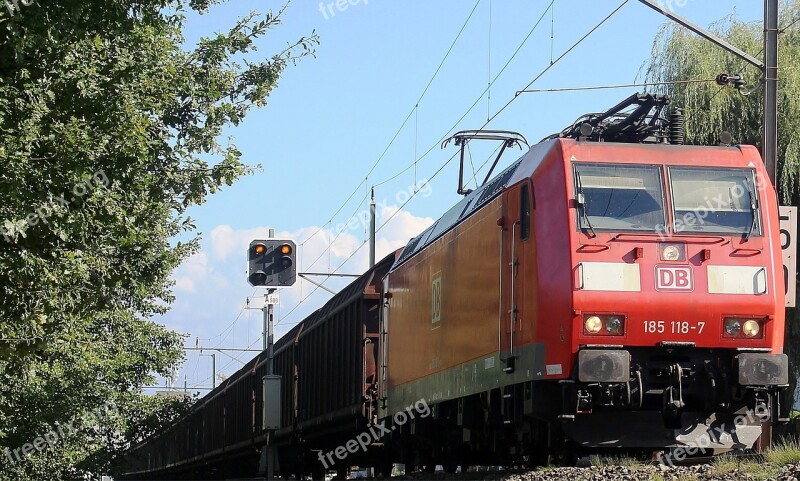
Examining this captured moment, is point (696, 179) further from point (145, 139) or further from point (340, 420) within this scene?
point (340, 420)

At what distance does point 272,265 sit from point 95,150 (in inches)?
125

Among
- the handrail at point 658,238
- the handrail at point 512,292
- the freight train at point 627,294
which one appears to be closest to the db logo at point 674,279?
the freight train at point 627,294

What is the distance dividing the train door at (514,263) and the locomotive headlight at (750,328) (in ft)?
6.77

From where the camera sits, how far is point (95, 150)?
38.9ft

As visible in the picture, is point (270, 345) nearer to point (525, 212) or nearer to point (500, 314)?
point (500, 314)

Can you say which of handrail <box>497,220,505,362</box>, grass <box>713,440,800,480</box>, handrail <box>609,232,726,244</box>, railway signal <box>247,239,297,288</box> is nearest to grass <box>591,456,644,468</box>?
grass <box>713,440,800,480</box>

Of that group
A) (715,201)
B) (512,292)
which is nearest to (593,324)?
(512,292)

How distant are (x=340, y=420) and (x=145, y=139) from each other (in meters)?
8.93

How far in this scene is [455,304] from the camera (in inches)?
557

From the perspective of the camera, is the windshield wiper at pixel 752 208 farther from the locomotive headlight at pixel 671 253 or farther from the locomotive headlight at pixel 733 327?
the locomotive headlight at pixel 733 327

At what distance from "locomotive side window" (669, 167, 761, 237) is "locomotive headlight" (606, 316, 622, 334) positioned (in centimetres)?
108

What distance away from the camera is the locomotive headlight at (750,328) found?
10828 mm

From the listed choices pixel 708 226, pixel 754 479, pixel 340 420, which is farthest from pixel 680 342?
pixel 340 420

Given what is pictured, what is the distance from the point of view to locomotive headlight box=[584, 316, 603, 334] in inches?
417
